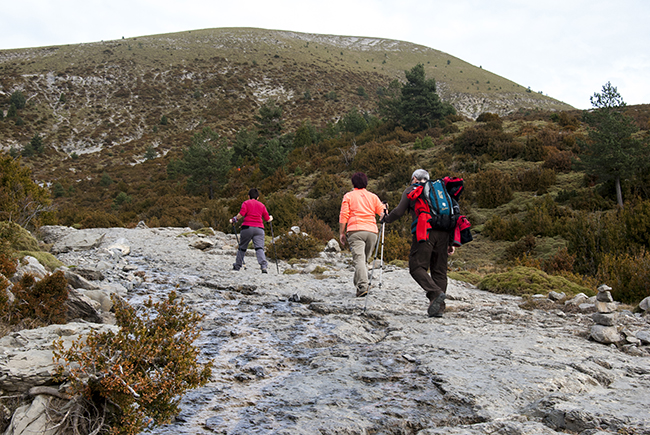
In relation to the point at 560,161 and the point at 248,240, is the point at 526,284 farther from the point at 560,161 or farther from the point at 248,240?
the point at 560,161

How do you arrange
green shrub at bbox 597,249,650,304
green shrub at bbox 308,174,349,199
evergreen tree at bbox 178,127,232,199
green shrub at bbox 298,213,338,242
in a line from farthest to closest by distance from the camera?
evergreen tree at bbox 178,127,232,199 < green shrub at bbox 308,174,349,199 < green shrub at bbox 298,213,338,242 < green shrub at bbox 597,249,650,304

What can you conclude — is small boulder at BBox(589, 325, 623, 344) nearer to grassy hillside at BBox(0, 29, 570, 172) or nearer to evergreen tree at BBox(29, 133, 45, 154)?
grassy hillside at BBox(0, 29, 570, 172)

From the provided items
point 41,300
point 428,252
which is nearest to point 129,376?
point 41,300

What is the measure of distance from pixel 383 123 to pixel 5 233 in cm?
2625

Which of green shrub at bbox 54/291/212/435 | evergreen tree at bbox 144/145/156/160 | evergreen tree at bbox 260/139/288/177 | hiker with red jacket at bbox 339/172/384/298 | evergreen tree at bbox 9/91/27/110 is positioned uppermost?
evergreen tree at bbox 9/91/27/110

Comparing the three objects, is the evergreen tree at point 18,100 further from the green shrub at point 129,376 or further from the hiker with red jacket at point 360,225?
the green shrub at point 129,376

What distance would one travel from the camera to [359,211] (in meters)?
5.98

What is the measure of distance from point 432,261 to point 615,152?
407 inches

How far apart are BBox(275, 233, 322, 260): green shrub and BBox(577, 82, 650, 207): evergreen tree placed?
8.70m

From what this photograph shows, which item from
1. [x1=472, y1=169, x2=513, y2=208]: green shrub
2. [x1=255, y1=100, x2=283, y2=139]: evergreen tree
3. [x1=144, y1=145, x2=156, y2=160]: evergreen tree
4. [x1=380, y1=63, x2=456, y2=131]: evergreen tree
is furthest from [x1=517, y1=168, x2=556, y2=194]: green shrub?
[x1=144, y1=145, x2=156, y2=160]: evergreen tree

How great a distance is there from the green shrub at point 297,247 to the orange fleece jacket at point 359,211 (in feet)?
16.7

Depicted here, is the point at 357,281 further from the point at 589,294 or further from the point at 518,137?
the point at 518,137

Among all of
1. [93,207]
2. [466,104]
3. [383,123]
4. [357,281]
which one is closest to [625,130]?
[357,281]

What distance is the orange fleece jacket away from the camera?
5.97m
